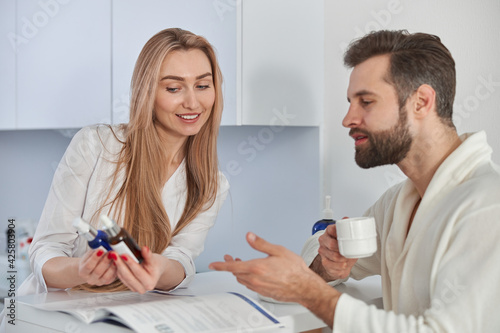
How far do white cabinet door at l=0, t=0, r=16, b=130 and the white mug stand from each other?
5.23 feet

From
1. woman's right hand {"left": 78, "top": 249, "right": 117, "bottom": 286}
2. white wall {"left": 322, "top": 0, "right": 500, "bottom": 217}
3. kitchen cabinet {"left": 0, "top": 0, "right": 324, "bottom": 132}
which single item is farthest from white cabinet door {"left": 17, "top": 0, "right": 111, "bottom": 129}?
woman's right hand {"left": 78, "top": 249, "right": 117, "bottom": 286}

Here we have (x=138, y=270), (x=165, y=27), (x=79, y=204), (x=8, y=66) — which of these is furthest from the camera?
(x=8, y=66)

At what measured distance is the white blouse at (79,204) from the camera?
153 centimetres

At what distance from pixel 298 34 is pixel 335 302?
3.61ft

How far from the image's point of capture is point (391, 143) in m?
1.28

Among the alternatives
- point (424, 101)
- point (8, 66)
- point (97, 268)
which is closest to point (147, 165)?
point (97, 268)

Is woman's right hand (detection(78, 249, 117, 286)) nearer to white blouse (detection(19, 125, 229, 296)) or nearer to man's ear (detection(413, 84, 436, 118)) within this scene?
white blouse (detection(19, 125, 229, 296))

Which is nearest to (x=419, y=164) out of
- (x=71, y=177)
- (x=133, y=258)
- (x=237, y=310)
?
(x=237, y=310)

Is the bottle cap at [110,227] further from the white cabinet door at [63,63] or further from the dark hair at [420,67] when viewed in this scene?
the white cabinet door at [63,63]

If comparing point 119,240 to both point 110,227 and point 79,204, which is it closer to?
point 110,227

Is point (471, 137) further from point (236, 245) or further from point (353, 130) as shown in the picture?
point (236, 245)

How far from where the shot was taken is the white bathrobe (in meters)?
1.02

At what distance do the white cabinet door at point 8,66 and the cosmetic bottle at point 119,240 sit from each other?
135 cm

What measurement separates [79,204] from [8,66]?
3.53 ft
